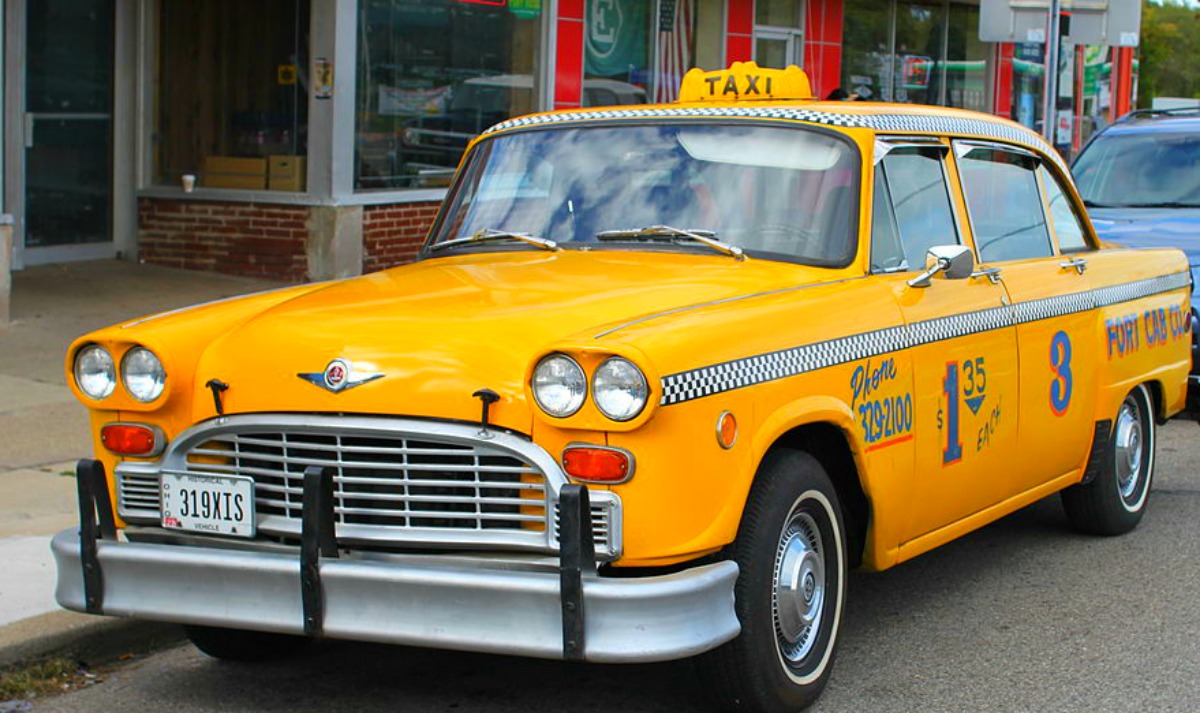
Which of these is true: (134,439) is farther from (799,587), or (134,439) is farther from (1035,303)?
(1035,303)

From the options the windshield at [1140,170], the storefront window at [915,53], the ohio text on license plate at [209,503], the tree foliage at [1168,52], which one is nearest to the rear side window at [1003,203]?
the ohio text on license plate at [209,503]

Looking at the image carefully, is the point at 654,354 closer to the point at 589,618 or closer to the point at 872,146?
the point at 589,618

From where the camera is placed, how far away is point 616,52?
1734 centimetres

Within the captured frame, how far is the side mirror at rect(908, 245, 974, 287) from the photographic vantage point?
5.65 meters

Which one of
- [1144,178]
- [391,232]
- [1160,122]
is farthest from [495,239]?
[391,232]

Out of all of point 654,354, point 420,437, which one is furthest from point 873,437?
→ point 420,437

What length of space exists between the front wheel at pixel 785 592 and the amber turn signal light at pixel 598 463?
473mm

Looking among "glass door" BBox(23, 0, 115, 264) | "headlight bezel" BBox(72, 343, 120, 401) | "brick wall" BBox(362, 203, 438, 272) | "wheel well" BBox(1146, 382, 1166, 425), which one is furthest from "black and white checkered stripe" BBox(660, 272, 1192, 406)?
"glass door" BBox(23, 0, 115, 264)

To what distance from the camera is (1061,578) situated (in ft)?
22.2

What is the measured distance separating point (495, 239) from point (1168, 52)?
45.2m

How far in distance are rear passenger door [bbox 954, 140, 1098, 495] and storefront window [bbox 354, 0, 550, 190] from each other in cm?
809

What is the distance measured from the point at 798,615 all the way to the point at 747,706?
31 centimetres

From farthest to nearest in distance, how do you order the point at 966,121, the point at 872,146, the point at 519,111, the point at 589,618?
1. the point at 519,111
2. the point at 966,121
3. the point at 872,146
4. the point at 589,618

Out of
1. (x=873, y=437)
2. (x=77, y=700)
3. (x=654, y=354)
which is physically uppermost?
(x=654, y=354)
